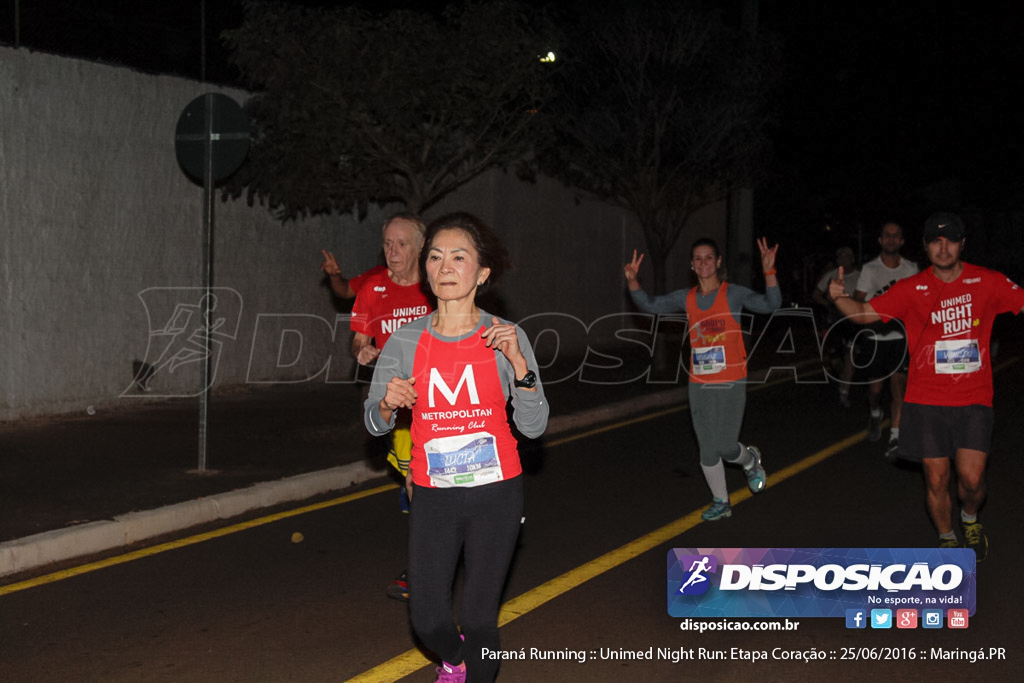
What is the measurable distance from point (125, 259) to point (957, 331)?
9725 mm

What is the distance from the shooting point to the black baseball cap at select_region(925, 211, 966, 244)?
652 centimetres

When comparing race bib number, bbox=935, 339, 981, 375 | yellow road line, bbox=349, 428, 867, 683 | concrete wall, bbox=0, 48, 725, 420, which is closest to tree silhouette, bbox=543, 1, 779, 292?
concrete wall, bbox=0, 48, 725, 420

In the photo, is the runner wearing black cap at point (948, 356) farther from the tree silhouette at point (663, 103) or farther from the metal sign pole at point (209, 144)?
the tree silhouette at point (663, 103)

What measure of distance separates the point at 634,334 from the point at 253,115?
12929mm

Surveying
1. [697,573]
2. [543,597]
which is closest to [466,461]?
[697,573]

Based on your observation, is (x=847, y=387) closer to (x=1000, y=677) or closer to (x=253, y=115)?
(x=253, y=115)

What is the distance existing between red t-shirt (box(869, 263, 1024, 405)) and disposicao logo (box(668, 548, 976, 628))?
1.40m

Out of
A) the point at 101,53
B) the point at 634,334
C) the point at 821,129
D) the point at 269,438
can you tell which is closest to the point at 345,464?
the point at 269,438

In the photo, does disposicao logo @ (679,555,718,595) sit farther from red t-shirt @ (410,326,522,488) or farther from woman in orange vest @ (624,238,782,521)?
woman in orange vest @ (624,238,782,521)

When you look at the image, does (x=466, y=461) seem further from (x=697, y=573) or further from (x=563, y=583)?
(x=563, y=583)

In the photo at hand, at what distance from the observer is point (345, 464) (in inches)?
398

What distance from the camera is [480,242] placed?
14.4 ft

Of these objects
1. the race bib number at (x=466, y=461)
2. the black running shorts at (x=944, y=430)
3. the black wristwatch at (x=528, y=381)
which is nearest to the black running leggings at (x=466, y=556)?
the race bib number at (x=466, y=461)

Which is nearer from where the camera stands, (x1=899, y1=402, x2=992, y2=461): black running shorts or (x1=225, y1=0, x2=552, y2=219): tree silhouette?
(x1=899, y1=402, x2=992, y2=461): black running shorts
